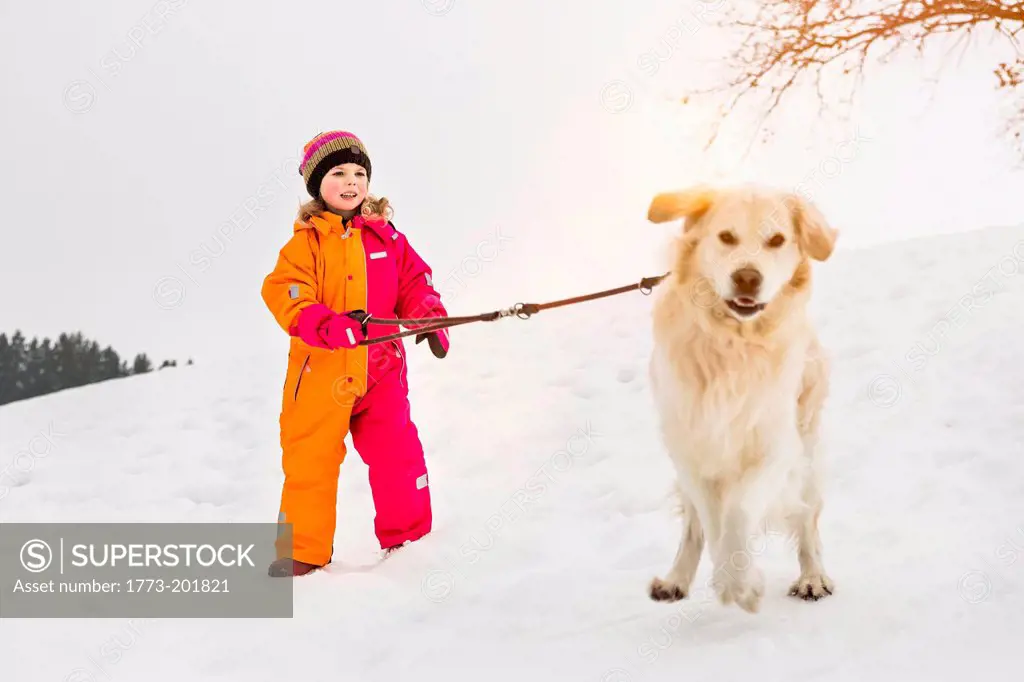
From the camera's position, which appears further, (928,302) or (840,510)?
(928,302)

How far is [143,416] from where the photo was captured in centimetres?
605

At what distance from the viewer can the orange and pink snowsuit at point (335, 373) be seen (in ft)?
10.6

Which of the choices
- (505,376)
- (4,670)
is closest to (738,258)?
(4,670)

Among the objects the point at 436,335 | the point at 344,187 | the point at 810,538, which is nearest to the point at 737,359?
the point at 810,538

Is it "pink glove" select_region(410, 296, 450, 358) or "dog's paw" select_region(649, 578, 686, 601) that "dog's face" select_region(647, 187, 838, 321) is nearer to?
"dog's paw" select_region(649, 578, 686, 601)

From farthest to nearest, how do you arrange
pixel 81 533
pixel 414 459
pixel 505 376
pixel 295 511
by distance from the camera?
pixel 505 376, pixel 81 533, pixel 414 459, pixel 295 511

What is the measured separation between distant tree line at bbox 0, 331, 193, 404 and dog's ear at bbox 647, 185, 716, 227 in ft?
20.3

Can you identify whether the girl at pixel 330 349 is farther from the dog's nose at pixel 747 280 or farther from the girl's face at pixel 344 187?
the dog's nose at pixel 747 280

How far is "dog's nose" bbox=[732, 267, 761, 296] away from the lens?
Result: 2.09 m

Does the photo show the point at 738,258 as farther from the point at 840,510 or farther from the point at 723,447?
the point at 840,510

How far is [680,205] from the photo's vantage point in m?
2.25

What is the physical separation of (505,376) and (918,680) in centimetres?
410

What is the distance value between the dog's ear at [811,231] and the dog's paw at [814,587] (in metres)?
1.06

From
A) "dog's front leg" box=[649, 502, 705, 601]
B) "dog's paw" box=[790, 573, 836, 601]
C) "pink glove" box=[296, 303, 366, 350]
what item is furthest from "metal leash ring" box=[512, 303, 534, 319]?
"dog's paw" box=[790, 573, 836, 601]
